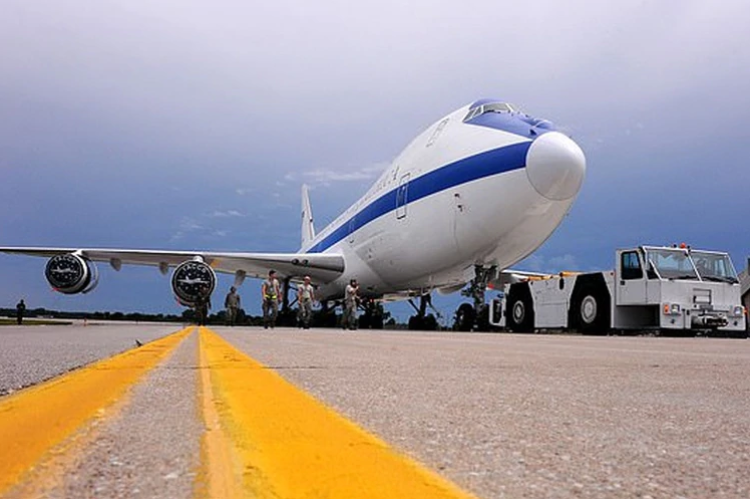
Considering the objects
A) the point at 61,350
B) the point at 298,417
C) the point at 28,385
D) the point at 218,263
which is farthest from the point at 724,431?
the point at 218,263

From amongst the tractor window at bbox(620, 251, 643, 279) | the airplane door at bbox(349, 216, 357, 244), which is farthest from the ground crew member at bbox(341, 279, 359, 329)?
the tractor window at bbox(620, 251, 643, 279)

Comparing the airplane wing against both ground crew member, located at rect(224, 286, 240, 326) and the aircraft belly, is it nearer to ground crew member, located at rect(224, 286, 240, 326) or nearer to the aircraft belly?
ground crew member, located at rect(224, 286, 240, 326)

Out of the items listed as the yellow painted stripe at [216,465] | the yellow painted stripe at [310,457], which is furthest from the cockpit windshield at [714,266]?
the yellow painted stripe at [216,465]

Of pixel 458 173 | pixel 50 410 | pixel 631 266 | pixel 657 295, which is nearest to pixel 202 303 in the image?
pixel 458 173

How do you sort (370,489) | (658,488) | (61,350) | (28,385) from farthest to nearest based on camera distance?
(61,350)
(28,385)
(658,488)
(370,489)

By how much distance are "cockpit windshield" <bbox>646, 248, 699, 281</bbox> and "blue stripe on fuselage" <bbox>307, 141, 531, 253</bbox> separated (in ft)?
13.4

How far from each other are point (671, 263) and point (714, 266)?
120 centimetres

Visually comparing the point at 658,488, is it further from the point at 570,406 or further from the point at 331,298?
the point at 331,298

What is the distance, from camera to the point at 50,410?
2.15 metres

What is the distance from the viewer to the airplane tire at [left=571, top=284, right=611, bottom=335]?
47.6 feet

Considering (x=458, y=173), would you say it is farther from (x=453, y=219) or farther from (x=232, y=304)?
(x=232, y=304)

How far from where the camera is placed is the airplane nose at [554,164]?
1177 cm

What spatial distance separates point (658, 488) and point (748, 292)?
33.0 meters

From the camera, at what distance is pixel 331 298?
23.3 meters
